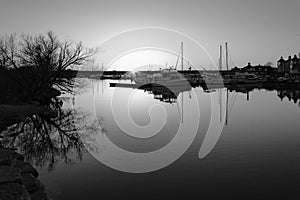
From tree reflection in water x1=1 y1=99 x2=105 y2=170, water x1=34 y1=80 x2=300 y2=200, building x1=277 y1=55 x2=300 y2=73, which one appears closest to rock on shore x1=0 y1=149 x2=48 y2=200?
water x1=34 y1=80 x2=300 y2=200

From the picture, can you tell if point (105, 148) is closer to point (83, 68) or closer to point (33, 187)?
point (33, 187)

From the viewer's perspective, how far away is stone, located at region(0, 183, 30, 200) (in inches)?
297

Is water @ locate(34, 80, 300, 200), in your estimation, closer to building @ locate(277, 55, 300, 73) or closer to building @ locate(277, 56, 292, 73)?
building @ locate(277, 55, 300, 73)

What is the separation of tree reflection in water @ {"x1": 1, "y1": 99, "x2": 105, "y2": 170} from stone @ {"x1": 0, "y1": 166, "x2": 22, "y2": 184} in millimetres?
2950

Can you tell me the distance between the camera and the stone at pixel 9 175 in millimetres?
8565

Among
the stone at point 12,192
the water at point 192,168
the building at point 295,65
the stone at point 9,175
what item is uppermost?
the building at point 295,65

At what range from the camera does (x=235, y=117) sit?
2555 centimetres

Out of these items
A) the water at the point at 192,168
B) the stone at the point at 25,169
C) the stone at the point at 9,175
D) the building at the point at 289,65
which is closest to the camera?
the stone at the point at 9,175

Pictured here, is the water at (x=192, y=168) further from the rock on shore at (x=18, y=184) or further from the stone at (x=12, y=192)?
the stone at (x=12, y=192)

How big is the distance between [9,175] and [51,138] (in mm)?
9247

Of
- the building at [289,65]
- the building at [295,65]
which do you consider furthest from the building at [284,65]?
the building at [295,65]

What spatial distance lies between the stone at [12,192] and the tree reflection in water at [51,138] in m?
4.40

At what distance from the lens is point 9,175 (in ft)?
29.5

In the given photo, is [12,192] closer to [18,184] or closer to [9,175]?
[18,184]
